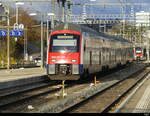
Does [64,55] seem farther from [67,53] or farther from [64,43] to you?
[64,43]

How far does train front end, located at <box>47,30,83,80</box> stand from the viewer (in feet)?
81.2

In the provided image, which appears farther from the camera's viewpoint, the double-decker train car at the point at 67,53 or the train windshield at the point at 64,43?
the train windshield at the point at 64,43

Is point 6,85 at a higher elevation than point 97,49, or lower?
lower

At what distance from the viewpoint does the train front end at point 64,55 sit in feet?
81.2

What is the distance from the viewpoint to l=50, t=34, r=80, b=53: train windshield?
24875 millimetres

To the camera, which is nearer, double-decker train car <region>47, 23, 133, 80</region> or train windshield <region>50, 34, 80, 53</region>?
double-decker train car <region>47, 23, 133, 80</region>

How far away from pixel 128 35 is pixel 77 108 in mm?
84821

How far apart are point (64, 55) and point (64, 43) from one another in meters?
0.71

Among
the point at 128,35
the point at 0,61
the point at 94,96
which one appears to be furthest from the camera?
the point at 128,35

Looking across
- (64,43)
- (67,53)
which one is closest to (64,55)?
(67,53)

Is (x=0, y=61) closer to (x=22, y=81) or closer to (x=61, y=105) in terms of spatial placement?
(x=22, y=81)

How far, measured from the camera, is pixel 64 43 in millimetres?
24969

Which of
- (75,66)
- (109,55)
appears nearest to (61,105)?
(75,66)

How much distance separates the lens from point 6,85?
985 inches
